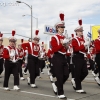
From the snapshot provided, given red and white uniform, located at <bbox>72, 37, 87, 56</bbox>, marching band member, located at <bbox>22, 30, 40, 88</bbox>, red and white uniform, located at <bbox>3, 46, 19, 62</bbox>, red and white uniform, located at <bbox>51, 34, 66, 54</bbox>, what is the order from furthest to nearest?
marching band member, located at <bbox>22, 30, 40, 88</bbox> < red and white uniform, located at <bbox>3, 46, 19, 62</bbox> < red and white uniform, located at <bbox>72, 37, 87, 56</bbox> < red and white uniform, located at <bbox>51, 34, 66, 54</bbox>

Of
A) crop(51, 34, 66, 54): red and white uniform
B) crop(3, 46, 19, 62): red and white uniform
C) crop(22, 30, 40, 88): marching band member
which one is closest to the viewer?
crop(51, 34, 66, 54): red and white uniform

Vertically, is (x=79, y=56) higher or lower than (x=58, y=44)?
lower

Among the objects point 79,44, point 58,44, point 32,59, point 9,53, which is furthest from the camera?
point 32,59

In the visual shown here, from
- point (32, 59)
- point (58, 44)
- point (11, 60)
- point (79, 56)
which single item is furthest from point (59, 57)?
point (32, 59)

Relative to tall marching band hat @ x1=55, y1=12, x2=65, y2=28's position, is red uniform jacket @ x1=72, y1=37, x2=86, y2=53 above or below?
below

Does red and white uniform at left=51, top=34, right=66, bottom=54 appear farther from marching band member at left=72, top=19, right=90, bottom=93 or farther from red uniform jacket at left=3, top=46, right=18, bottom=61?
red uniform jacket at left=3, top=46, right=18, bottom=61

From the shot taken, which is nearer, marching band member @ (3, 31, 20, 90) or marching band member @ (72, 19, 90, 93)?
marching band member @ (72, 19, 90, 93)

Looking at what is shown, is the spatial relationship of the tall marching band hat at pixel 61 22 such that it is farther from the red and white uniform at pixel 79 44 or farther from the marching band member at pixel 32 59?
the marching band member at pixel 32 59

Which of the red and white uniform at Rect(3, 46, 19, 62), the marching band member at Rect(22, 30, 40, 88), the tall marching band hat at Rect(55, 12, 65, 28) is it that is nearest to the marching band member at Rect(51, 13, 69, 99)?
the tall marching band hat at Rect(55, 12, 65, 28)

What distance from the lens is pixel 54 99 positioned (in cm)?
670

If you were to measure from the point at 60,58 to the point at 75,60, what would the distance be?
32.4 inches

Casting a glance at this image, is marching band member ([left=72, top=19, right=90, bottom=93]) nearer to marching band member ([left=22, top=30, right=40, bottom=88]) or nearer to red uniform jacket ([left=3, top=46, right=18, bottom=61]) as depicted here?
marching band member ([left=22, top=30, right=40, bottom=88])

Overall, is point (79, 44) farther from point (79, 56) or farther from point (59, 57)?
point (59, 57)

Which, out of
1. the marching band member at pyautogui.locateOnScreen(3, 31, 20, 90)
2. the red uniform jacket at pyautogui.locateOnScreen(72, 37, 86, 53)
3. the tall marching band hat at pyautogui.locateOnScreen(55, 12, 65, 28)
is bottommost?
the marching band member at pyautogui.locateOnScreen(3, 31, 20, 90)
